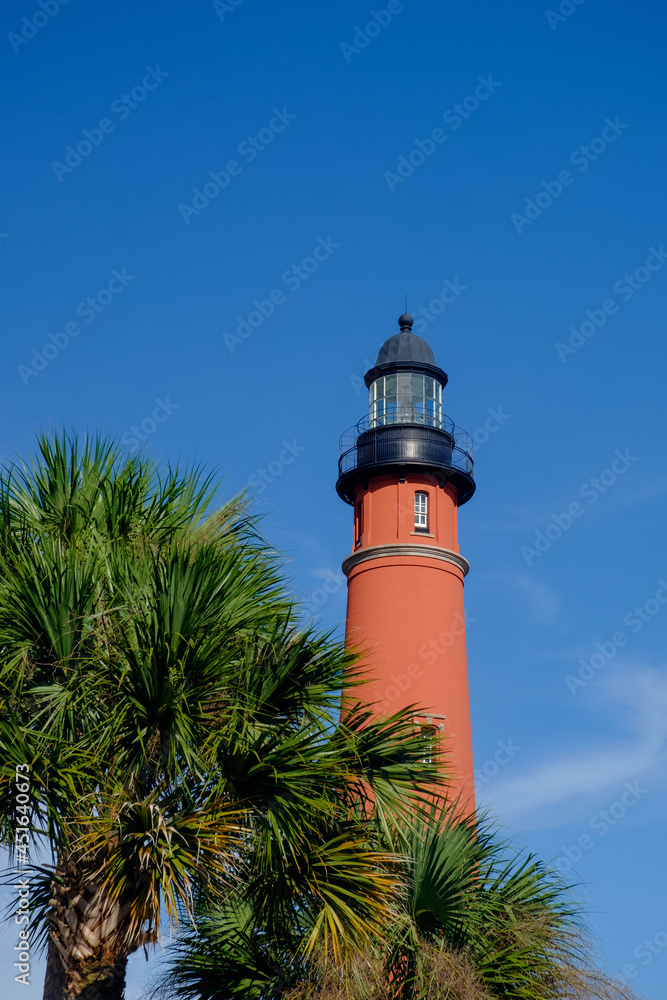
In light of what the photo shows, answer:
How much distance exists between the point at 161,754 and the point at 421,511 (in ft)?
62.0

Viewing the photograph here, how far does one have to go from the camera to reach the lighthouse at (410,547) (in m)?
27.0

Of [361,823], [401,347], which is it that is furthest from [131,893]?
[401,347]

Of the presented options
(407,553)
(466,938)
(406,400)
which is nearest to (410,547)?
(407,553)

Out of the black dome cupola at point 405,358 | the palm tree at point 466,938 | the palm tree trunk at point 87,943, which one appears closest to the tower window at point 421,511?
the black dome cupola at point 405,358

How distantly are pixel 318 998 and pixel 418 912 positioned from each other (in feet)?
5.34

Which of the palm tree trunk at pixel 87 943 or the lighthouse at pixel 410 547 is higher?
the lighthouse at pixel 410 547

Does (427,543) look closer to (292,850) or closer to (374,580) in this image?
(374,580)

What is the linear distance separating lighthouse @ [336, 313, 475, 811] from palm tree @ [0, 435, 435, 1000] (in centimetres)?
1359

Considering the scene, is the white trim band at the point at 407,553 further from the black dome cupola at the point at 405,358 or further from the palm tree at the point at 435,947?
the palm tree at the point at 435,947

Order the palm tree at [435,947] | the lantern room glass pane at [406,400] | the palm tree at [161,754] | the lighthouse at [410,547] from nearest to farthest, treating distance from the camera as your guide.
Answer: the palm tree at [161,754]
the palm tree at [435,947]
the lighthouse at [410,547]
the lantern room glass pane at [406,400]

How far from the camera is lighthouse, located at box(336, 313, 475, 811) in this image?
27.0m

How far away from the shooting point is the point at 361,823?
12.4 metres

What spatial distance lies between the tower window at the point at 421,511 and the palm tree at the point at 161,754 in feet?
55.5

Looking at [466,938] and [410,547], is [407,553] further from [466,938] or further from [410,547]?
[466,938]
